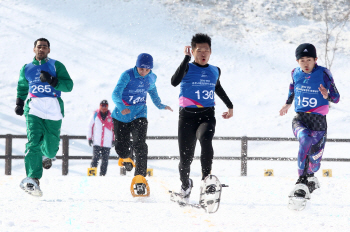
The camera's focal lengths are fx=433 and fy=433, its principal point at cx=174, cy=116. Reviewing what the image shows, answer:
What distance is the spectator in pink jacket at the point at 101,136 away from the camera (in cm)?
1013

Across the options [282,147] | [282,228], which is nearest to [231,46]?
[282,147]

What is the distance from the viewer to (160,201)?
5336 mm

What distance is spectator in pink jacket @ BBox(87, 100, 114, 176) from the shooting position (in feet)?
33.2

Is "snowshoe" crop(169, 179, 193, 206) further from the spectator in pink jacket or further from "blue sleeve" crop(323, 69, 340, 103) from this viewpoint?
the spectator in pink jacket

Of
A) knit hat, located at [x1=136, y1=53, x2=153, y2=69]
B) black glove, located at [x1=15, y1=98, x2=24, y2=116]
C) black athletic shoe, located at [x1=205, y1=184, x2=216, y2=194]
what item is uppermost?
knit hat, located at [x1=136, y1=53, x2=153, y2=69]

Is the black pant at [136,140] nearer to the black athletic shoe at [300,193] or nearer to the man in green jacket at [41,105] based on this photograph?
the man in green jacket at [41,105]

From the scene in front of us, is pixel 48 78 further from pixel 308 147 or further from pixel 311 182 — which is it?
pixel 311 182

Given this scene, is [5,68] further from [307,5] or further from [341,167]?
Answer: [307,5]

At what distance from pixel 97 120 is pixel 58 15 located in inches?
966

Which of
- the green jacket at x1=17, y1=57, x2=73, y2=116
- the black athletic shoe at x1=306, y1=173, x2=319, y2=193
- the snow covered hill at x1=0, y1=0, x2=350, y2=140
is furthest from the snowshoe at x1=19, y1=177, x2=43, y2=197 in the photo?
the snow covered hill at x1=0, y1=0, x2=350, y2=140

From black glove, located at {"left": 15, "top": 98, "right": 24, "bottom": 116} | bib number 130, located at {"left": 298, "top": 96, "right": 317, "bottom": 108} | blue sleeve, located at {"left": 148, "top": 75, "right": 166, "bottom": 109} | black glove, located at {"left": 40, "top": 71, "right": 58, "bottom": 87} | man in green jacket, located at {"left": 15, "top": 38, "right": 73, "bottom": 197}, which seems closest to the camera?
bib number 130, located at {"left": 298, "top": 96, "right": 317, "bottom": 108}

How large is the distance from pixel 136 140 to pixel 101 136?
4206 mm

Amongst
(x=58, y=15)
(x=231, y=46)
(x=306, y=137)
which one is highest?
(x=58, y=15)

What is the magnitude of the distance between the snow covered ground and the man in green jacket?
580 mm
